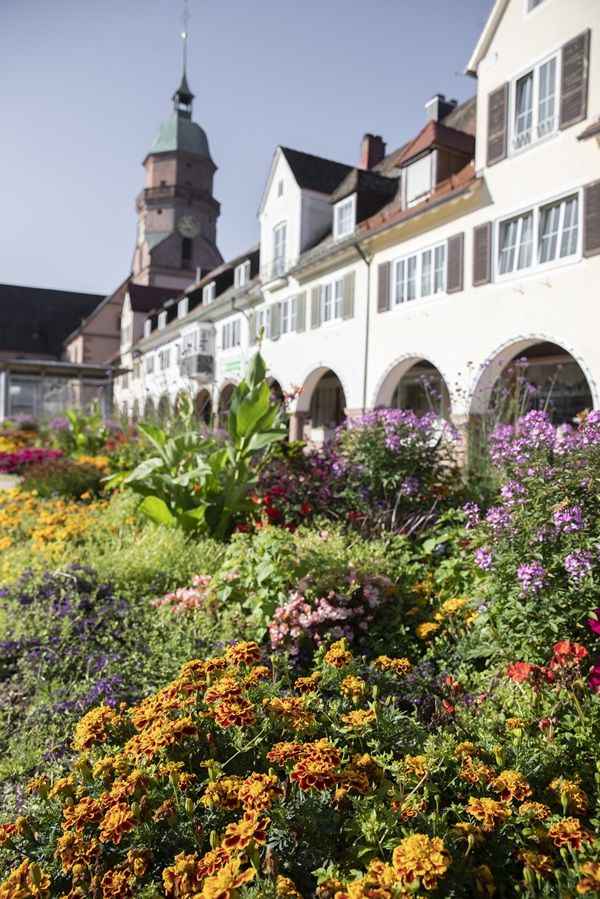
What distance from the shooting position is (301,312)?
18.6 m

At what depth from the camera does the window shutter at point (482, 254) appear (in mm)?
11891

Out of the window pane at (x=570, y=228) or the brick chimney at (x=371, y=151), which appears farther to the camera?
the brick chimney at (x=371, y=151)

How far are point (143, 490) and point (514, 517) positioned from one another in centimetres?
356

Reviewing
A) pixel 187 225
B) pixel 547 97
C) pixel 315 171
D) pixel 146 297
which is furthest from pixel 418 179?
pixel 187 225

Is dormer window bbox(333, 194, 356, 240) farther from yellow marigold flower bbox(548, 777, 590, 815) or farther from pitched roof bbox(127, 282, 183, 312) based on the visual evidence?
pitched roof bbox(127, 282, 183, 312)

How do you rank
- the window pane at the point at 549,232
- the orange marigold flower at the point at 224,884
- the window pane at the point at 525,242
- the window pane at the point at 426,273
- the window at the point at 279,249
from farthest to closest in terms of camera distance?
the window at the point at 279,249, the window pane at the point at 426,273, the window pane at the point at 525,242, the window pane at the point at 549,232, the orange marigold flower at the point at 224,884

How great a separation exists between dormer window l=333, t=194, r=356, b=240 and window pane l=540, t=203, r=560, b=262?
664 centimetres

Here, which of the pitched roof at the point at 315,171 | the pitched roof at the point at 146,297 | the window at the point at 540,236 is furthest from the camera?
the pitched roof at the point at 146,297

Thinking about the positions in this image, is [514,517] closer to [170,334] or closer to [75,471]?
[75,471]

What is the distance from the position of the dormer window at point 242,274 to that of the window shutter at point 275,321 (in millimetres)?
3809

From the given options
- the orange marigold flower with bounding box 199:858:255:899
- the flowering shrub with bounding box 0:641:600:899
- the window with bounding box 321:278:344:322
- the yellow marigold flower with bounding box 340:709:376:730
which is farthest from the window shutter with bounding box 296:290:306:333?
the orange marigold flower with bounding box 199:858:255:899

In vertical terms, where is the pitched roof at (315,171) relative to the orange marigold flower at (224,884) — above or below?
above

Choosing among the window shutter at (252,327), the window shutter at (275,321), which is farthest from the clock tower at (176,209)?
the window shutter at (275,321)

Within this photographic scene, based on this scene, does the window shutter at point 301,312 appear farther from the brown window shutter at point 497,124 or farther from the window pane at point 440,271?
the brown window shutter at point 497,124
